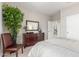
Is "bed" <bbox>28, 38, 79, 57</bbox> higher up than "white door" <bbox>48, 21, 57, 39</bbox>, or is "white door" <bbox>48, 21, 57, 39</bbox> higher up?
"white door" <bbox>48, 21, 57, 39</bbox>

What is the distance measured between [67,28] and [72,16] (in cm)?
28

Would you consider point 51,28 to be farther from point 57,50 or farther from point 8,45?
point 8,45

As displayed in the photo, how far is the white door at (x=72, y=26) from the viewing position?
2.43 meters

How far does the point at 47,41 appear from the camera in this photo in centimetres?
238

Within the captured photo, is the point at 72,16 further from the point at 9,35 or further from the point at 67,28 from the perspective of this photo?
the point at 9,35

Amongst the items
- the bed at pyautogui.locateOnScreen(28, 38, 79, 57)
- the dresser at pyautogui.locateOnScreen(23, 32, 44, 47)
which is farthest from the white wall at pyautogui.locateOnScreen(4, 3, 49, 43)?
the bed at pyautogui.locateOnScreen(28, 38, 79, 57)

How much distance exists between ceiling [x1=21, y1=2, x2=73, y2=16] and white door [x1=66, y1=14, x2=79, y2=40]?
30 cm

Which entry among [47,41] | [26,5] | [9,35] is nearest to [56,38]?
[47,41]

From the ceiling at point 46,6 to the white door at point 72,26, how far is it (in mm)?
298

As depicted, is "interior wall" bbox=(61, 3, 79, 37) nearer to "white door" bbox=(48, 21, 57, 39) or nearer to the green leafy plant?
"white door" bbox=(48, 21, 57, 39)

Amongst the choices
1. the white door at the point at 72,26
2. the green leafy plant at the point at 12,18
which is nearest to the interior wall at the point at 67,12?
the white door at the point at 72,26

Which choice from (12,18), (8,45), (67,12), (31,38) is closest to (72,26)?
(67,12)

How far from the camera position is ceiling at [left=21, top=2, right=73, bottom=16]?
240cm

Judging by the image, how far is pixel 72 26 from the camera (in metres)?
2.48
